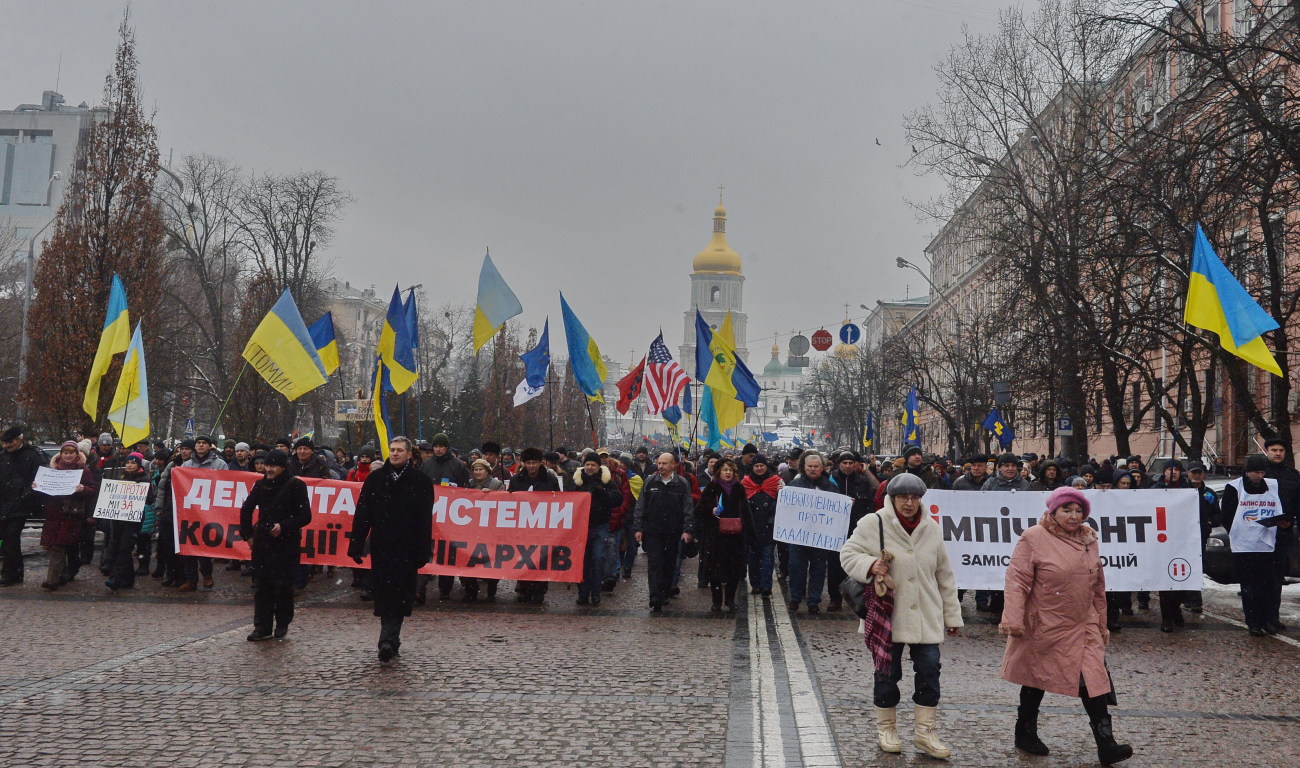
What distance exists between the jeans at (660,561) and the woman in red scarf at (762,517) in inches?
34.2

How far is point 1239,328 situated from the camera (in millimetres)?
13305

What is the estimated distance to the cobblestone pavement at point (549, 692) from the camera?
6.72m

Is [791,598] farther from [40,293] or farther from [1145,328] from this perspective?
[40,293]

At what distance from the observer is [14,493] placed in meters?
13.8

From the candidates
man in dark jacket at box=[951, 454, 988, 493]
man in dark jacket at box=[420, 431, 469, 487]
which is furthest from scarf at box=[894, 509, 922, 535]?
man in dark jacket at box=[420, 431, 469, 487]

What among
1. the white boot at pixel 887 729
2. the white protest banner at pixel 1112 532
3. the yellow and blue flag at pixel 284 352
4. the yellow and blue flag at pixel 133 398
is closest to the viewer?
the white boot at pixel 887 729

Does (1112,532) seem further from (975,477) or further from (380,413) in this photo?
(380,413)

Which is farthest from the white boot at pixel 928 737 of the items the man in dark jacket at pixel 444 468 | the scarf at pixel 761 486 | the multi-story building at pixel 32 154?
the multi-story building at pixel 32 154

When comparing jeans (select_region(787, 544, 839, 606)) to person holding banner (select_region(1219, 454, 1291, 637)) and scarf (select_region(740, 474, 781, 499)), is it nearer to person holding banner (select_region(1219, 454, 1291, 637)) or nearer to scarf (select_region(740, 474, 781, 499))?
scarf (select_region(740, 474, 781, 499))

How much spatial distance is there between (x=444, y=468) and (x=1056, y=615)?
931 centimetres

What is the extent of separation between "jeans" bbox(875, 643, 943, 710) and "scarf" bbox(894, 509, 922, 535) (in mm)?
640

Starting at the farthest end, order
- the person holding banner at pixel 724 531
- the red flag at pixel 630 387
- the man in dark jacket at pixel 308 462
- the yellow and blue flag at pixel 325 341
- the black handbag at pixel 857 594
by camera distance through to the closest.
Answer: the red flag at pixel 630 387
the yellow and blue flag at pixel 325 341
the man in dark jacket at pixel 308 462
the person holding banner at pixel 724 531
the black handbag at pixel 857 594

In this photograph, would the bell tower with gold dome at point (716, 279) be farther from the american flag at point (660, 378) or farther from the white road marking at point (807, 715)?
the white road marking at point (807, 715)

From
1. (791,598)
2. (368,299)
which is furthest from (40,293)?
(368,299)
